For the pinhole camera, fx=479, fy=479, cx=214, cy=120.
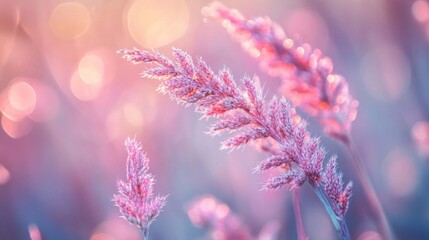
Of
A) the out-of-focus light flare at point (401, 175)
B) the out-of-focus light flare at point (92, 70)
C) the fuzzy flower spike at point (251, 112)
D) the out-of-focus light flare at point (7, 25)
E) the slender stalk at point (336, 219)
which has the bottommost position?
the slender stalk at point (336, 219)

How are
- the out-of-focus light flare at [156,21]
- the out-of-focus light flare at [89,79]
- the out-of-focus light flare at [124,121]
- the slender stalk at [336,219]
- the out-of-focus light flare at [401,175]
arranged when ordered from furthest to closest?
the out-of-focus light flare at [156,21]
the out-of-focus light flare at [89,79]
the out-of-focus light flare at [124,121]
the out-of-focus light flare at [401,175]
the slender stalk at [336,219]

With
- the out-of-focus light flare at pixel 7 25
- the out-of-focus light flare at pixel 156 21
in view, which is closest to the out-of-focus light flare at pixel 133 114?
A: the out-of-focus light flare at pixel 156 21

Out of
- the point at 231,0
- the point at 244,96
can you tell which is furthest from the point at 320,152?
the point at 231,0

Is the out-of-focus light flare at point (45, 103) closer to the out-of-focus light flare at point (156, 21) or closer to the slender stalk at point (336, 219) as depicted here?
the out-of-focus light flare at point (156, 21)

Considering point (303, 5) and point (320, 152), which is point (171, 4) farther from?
point (320, 152)

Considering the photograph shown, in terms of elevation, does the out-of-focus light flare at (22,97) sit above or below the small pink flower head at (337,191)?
above

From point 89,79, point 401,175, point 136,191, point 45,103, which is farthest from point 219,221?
point 45,103
